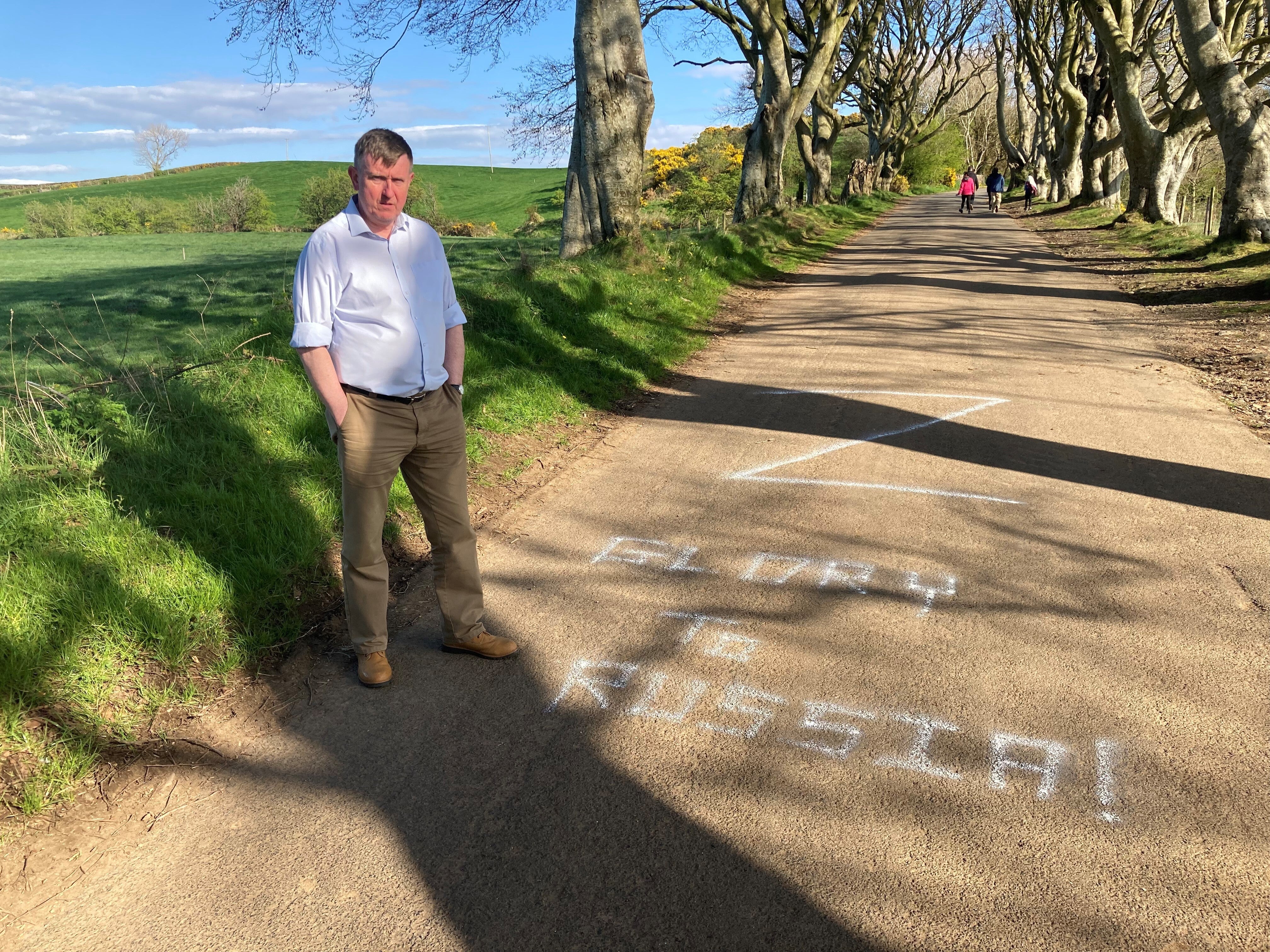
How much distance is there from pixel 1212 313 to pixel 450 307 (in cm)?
1127

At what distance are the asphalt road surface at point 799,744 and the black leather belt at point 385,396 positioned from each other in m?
1.22

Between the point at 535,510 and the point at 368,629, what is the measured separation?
6.73 feet

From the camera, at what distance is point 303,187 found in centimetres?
6806

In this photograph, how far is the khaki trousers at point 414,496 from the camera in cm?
339

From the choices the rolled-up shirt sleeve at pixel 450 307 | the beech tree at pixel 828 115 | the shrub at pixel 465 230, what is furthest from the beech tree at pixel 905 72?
the rolled-up shirt sleeve at pixel 450 307

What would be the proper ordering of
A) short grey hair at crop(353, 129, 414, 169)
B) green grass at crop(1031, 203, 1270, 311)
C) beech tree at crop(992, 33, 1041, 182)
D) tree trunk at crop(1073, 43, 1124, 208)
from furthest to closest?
beech tree at crop(992, 33, 1041, 182), tree trunk at crop(1073, 43, 1124, 208), green grass at crop(1031, 203, 1270, 311), short grey hair at crop(353, 129, 414, 169)

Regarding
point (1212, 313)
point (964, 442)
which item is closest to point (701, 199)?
point (1212, 313)

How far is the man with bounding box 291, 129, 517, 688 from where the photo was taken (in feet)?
10.5

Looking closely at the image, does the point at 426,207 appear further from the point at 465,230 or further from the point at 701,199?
the point at 701,199

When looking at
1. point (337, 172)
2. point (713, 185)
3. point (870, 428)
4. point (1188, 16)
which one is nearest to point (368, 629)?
point (870, 428)

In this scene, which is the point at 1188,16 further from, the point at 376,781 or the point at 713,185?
the point at 713,185

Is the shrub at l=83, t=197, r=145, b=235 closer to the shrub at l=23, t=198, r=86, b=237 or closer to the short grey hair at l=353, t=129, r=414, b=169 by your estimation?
the shrub at l=23, t=198, r=86, b=237

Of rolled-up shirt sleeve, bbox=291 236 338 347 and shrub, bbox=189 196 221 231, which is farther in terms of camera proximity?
shrub, bbox=189 196 221 231

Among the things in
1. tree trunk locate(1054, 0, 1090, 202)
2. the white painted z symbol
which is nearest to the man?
the white painted z symbol
